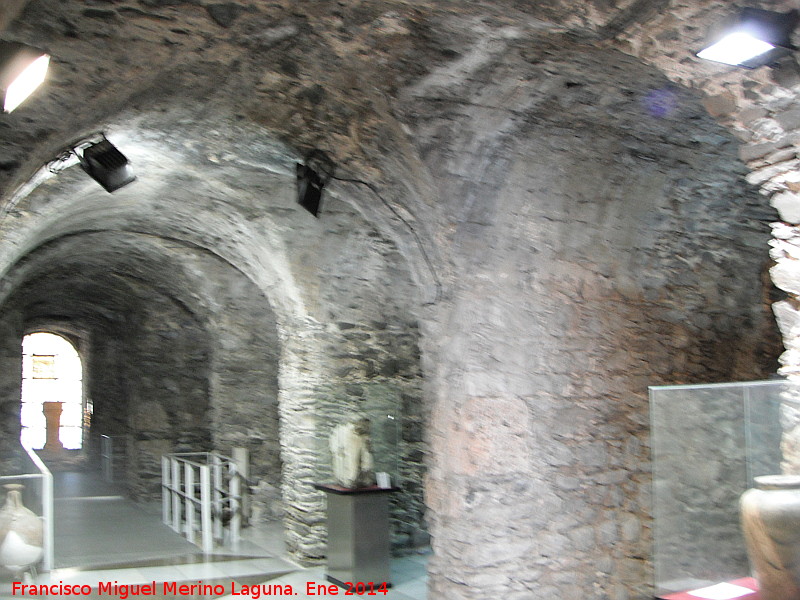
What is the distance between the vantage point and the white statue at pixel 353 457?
688cm

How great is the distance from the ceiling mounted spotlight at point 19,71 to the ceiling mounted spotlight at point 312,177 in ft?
7.23

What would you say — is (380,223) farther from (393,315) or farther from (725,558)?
(725,558)

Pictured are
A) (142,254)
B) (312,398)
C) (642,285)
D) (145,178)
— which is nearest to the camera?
(642,285)

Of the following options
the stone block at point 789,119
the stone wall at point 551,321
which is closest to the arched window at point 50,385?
the stone wall at point 551,321

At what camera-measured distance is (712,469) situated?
361 cm

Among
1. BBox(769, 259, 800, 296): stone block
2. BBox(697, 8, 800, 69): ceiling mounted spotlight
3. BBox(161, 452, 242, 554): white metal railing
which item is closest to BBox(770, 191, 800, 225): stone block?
BBox(769, 259, 800, 296): stone block

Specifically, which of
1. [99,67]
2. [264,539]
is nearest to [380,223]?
[99,67]

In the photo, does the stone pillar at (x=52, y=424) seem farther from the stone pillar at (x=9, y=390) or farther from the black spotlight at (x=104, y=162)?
the black spotlight at (x=104, y=162)

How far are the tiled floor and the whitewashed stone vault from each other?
7.00ft

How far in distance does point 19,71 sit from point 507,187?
2612mm

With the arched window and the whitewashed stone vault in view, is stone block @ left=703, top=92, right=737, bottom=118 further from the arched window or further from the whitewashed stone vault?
the arched window

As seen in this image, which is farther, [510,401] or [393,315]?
[393,315]

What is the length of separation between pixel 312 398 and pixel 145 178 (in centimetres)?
233

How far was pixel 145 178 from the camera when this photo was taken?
6672 millimetres
